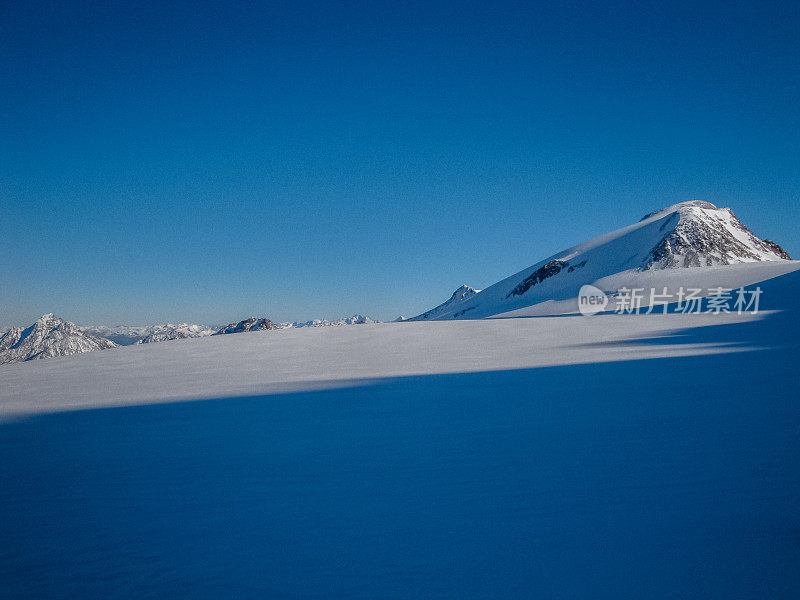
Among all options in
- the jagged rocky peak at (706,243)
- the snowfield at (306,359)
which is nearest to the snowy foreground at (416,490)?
the snowfield at (306,359)

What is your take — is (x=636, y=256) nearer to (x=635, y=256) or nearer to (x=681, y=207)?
(x=635, y=256)

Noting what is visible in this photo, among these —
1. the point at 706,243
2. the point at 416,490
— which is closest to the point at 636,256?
the point at 706,243

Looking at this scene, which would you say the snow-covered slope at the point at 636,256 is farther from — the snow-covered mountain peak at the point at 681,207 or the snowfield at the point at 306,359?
the snowfield at the point at 306,359

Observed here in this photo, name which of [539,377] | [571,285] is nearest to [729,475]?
[539,377]

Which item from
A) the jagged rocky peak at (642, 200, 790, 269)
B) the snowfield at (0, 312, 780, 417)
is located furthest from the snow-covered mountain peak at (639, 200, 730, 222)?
the snowfield at (0, 312, 780, 417)

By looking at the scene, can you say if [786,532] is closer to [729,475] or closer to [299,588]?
[729,475]

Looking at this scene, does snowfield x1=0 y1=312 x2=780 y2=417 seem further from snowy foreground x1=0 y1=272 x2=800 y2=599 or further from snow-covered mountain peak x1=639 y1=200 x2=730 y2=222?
snow-covered mountain peak x1=639 y1=200 x2=730 y2=222
